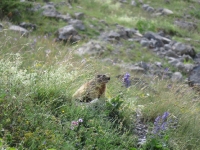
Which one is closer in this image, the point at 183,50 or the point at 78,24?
the point at 78,24

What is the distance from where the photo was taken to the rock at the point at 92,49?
9405 millimetres

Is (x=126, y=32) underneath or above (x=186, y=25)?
above

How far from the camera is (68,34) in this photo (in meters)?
10.4

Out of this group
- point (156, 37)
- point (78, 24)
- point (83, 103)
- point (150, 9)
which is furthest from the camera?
point (150, 9)

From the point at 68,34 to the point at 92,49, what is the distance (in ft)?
3.63

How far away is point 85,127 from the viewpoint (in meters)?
3.99

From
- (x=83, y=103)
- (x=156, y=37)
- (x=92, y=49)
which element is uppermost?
(x=83, y=103)

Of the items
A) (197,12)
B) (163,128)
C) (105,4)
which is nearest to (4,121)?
(163,128)

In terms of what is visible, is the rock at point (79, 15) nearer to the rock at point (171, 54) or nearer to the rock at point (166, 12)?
the rock at point (171, 54)

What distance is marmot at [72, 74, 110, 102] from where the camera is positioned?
461 centimetres

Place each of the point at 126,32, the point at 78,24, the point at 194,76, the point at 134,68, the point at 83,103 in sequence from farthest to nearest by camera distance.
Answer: the point at 126,32 → the point at 78,24 → the point at 194,76 → the point at 134,68 → the point at 83,103

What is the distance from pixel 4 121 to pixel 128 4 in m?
15.9

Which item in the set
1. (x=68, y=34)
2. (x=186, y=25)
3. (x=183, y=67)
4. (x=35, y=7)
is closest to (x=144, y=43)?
(x=183, y=67)

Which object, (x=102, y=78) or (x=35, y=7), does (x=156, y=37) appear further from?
(x=102, y=78)
